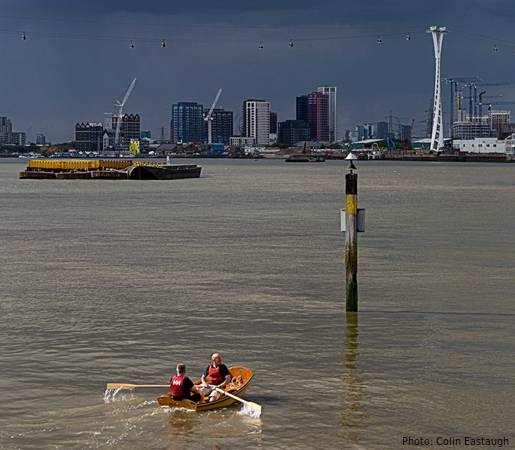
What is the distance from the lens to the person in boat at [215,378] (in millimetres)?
20031

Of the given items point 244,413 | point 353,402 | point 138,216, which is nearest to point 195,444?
point 244,413

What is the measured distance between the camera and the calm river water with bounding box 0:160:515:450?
62.7 feet

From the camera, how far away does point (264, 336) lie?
1047 inches

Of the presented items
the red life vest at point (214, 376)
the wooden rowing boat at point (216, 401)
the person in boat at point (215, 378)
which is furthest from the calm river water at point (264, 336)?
the red life vest at point (214, 376)

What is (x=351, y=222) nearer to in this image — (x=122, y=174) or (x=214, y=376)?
(x=214, y=376)

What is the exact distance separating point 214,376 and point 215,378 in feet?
0.15

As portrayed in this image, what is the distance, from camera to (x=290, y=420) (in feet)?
63.5

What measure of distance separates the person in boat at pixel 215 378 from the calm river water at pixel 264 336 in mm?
587

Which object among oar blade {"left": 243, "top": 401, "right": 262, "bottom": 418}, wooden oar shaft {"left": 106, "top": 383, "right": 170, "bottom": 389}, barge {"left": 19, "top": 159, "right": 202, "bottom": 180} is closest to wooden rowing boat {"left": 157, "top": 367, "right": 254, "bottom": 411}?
oar blade {"left": 243, "top": 401, "right": 262, "bottom": 418}

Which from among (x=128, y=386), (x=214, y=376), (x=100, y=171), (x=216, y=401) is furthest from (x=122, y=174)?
(x=216, y=401)

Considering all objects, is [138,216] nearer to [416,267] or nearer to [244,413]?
[416,267]

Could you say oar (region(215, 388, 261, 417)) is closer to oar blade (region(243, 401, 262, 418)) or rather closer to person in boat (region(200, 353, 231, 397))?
oar blade (region(243, 401, 262, 418))

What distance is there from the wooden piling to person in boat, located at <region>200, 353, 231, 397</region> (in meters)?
8.07

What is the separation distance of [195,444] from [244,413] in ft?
6.06
